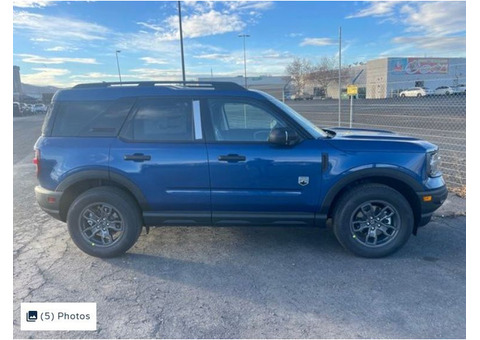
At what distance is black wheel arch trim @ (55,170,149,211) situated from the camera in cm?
363

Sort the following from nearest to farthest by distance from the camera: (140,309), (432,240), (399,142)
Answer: (140,309)
(399,142)
(432,240)

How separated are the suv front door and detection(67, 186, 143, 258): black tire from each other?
0.99 m

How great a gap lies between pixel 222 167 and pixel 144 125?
1.04 meters

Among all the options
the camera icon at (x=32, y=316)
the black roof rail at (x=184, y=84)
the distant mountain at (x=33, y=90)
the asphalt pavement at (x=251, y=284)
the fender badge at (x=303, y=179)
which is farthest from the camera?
the distant mountain at (x=33, y=90)

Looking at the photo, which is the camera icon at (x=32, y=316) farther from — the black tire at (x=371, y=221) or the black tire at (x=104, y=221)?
the black tire at (x=371, y=221)

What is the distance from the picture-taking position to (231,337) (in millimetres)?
2514

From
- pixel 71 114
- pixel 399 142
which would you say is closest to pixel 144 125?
pixel 71 114

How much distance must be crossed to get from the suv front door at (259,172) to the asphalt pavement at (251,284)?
1.70ft

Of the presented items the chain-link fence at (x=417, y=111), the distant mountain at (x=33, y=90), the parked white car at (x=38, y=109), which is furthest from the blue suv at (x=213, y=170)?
the distant mountain at (x=33, y=90)

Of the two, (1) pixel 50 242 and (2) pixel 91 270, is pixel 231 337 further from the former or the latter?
(1) pixel 50 242

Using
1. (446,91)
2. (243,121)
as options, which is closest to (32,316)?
(243,121)

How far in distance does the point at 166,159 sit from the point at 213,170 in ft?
1.77

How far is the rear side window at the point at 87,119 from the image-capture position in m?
3.69

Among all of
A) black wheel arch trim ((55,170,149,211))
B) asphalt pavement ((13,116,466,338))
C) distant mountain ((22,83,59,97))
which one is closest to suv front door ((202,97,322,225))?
asphalt pavement ((13,116,466,338))
